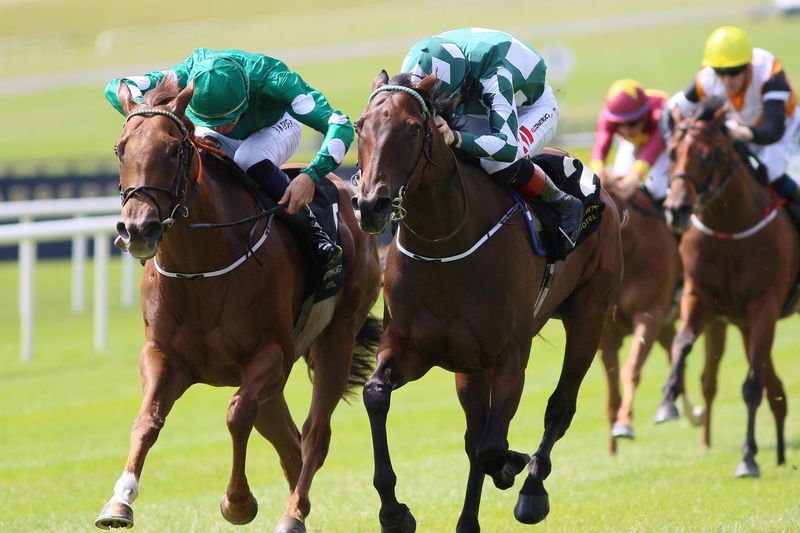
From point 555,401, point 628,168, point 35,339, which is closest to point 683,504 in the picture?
point 555,401

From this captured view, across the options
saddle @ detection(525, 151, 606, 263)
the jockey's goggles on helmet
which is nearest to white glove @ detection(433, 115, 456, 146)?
saddle @ detection(525, 151, 606, 263)

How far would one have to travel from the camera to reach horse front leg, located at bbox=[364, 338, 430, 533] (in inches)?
210

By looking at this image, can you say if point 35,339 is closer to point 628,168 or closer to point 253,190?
point 628,168

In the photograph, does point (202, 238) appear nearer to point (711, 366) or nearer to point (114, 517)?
point (114, 517)

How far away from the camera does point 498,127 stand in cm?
556

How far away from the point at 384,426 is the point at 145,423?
909 millimetres

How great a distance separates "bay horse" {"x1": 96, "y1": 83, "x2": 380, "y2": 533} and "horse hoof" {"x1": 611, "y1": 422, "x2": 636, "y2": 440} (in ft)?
10.4

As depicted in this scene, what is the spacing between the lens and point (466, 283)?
17.8 feet

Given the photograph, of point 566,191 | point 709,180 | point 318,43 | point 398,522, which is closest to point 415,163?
point 398,522

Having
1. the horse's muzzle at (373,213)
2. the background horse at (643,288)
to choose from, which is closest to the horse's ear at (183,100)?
the horse's muzzle at (373,213)

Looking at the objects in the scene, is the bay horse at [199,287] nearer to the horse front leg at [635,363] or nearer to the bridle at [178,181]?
the bridle at [178,181]

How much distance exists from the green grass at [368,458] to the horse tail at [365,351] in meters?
0.66

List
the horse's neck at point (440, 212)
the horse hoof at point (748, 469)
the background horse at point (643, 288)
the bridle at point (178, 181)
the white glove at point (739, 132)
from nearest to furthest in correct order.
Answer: the bridle at point (178, 181), the horse's neck at point (440, 212), the horse hoof at point (748, 469), the white glove at point (739, 132), the background horse at point (643, 288)

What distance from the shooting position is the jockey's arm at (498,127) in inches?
212
